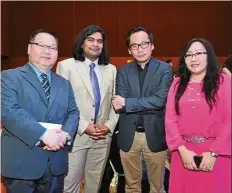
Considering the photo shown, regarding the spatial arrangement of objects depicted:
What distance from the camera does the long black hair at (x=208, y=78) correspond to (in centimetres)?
188

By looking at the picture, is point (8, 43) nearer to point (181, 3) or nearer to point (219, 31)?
point (181, 3)

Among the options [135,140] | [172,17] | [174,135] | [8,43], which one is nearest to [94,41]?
[135,140]

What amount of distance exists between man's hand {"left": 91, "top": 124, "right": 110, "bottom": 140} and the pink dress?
1.87 ft

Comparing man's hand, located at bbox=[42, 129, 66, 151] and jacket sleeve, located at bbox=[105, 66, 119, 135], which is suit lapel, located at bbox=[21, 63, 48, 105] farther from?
jacket sleeve, located at bbox=[105, 66, 119, 135]

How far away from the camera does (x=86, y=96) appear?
2367mm

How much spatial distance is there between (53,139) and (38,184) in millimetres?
303

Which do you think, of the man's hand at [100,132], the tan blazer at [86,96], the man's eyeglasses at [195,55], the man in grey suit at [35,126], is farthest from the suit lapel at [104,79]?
the man's eyeglasses at [195,55]

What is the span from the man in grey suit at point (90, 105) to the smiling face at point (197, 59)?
0.70 metres

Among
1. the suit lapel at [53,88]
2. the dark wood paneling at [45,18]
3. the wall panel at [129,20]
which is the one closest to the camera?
the suit lapel at [53,88]

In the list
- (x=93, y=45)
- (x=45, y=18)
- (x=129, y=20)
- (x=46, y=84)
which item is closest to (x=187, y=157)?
(x=46, y=84)

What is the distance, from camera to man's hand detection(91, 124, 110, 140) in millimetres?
2359

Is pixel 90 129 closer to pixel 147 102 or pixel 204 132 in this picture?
pixel 147 102

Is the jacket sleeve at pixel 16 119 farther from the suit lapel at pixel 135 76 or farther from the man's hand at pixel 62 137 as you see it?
the suit lapel at pixel 135 76

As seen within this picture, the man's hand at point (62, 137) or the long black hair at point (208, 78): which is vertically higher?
the long black hair at point (208, 78)
